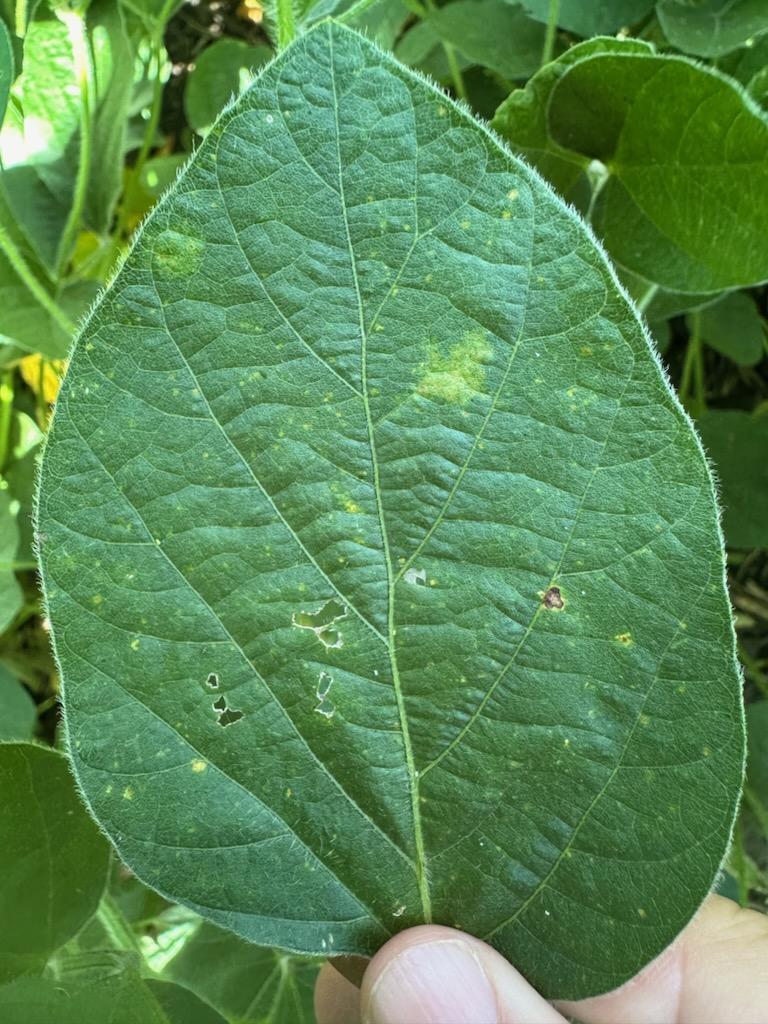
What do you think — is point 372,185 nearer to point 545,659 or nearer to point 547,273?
point 547,273

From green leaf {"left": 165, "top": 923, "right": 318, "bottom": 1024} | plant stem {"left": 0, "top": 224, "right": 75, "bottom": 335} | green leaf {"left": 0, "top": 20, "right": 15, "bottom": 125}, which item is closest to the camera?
green leaf {"left": 0, "top": 20, "right": 15, "bottom": 125}

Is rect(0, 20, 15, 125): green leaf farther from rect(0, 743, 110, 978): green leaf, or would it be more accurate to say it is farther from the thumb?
the thumb

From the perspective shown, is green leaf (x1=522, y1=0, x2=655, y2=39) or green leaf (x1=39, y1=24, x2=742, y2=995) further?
green leaf (x1=522, y1=0, x2=655, y2=39)

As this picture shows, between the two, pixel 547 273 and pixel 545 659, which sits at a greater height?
pixel 547 273

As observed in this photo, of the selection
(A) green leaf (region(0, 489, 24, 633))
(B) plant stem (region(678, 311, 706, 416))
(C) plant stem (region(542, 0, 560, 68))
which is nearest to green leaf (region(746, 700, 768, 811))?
(B) plant stem (region(678, 311, 706, 416))

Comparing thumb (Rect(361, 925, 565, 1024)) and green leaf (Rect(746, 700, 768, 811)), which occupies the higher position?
thumb (Rect(361, 925, 565, 1024))

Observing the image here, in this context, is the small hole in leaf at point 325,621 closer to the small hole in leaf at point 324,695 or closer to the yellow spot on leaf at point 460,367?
the small hole in leaf at point 324,695

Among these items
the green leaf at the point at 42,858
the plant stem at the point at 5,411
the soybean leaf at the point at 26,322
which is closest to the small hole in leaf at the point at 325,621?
the green leaf at the point at 42,858

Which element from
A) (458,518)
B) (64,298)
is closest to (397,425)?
(458,518)
